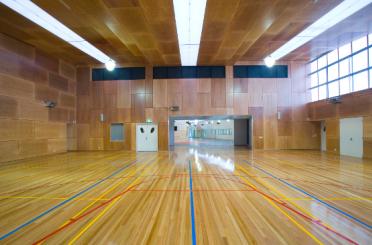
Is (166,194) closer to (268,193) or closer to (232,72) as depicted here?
(268,193)

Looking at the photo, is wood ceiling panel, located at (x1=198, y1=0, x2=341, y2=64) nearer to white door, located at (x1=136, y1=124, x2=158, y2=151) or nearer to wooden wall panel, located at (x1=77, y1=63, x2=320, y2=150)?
wooden wall panel, located at (x1=77, y1=63, x2=320, y2=150)

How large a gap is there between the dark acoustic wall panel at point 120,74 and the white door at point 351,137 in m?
12.7

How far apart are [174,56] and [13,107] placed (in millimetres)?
8684

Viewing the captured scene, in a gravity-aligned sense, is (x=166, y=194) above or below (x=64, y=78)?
below

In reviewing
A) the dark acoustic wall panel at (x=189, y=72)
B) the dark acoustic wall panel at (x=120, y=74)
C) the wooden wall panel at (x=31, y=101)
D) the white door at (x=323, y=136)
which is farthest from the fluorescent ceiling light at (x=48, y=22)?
the white door at (x=323, y=136)

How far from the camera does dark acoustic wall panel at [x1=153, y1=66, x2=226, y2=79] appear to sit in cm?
1380

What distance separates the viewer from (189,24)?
331 inches

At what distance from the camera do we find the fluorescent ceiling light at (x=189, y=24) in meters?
7.13

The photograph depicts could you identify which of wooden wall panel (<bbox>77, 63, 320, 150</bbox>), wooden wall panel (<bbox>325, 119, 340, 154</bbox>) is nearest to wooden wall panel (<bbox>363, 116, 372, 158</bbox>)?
wooden wall panel (<bbox>325, 119, 340, 154</bbox>)

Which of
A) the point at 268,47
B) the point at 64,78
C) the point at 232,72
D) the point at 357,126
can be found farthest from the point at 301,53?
the point at 64,78

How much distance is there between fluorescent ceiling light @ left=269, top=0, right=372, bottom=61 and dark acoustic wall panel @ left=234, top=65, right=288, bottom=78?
7.13 ft

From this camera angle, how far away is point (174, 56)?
1200 cm

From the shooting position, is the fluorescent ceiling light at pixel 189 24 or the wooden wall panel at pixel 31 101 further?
the wooden wall panel at pixel 31 101

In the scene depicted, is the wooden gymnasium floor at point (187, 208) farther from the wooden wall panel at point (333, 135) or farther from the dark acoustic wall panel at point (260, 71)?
the dark acoustic wall panel at point (260, 71)
